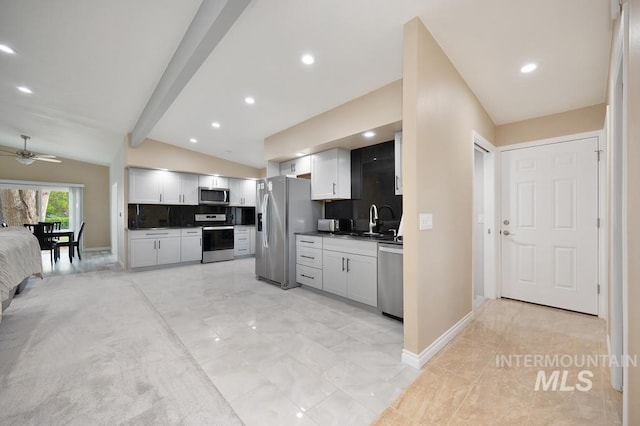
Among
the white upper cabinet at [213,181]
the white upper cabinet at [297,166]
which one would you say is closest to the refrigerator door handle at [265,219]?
the white upper cabinet at [297,166]

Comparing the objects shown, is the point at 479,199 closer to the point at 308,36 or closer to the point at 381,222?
the point at 381,222

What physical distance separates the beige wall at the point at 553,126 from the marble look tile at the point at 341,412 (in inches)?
143

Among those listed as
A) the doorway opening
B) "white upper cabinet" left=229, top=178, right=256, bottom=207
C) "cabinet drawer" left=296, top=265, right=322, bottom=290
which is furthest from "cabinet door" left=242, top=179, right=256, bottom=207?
the doorway opening

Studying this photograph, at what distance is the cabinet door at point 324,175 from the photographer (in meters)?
3.93

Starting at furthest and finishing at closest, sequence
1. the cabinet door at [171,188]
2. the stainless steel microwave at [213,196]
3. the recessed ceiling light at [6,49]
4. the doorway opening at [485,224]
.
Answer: the stainless steel microwave at [213,196]
the cabinet door at [171,188]
the doorway opening at [485,224]
the recessed ceiling light at [6,49]

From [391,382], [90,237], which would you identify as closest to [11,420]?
[391,382]

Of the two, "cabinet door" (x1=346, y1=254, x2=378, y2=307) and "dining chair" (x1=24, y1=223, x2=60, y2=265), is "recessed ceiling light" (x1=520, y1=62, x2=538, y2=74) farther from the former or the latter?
"dining chair" (x1=24, y1=223, x2=60, y2=265)

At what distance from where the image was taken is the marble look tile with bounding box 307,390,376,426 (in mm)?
1399

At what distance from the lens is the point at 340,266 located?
334 centimetres

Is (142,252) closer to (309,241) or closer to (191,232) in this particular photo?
(191,232)

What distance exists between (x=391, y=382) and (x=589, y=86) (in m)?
3.41

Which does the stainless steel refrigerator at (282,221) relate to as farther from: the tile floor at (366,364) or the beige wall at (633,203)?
the beige wall at (633,203)

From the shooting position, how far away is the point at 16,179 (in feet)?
21.9

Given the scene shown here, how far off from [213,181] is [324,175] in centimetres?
365
